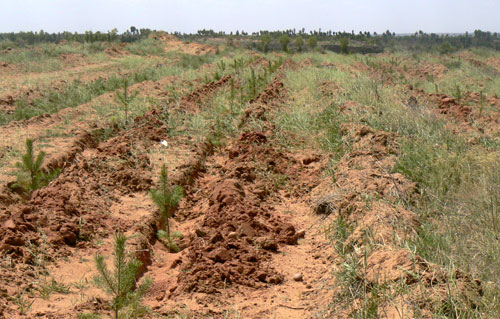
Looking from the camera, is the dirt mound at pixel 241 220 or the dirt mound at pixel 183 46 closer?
the dirt mound at pixel 241 220

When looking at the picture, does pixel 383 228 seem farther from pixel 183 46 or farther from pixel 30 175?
pixel 183 46

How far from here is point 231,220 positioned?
16.9 ft

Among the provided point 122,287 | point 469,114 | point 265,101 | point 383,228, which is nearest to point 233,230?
point 383,228

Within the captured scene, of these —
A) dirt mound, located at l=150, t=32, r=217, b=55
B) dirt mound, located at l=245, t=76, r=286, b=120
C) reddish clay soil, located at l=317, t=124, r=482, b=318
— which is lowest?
reddish clay soil, located at l=317, t=124, r=482, b=318

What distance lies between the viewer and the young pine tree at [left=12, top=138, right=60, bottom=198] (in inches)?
234

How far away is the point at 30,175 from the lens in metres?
6.19

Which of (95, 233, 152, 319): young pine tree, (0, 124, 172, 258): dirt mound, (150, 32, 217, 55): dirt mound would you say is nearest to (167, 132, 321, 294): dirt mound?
(95, 233, 152, 319): young pine tree

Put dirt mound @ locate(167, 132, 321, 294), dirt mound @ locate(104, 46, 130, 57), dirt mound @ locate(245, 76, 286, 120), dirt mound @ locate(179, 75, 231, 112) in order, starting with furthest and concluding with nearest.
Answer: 1. dirt mound @ locate(104, 46, 130, 57)
2. dirt mound @ locate(179, 75, 231, 112)
3. dirt mound @ locate(245, 76, 286, 120)
4. dirt mound @ locate(167, 132, 321, 294)

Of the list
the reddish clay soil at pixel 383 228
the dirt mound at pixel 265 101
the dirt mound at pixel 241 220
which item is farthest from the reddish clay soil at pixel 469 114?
the dirt mound at pixel 265 101

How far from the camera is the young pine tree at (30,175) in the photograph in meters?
5.93

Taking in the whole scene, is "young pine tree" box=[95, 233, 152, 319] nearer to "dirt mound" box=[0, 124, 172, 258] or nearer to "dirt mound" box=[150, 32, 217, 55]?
"dirt mound" box=[0, 124, 172, 258]

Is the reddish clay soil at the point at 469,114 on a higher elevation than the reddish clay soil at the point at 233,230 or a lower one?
higher

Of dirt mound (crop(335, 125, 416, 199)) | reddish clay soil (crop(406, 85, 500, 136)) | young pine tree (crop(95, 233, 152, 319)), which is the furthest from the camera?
reddish clay soil (crop(406, 85, 500, 136))

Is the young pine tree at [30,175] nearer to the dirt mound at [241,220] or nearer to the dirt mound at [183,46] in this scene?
the dirt mound at [241,220]
